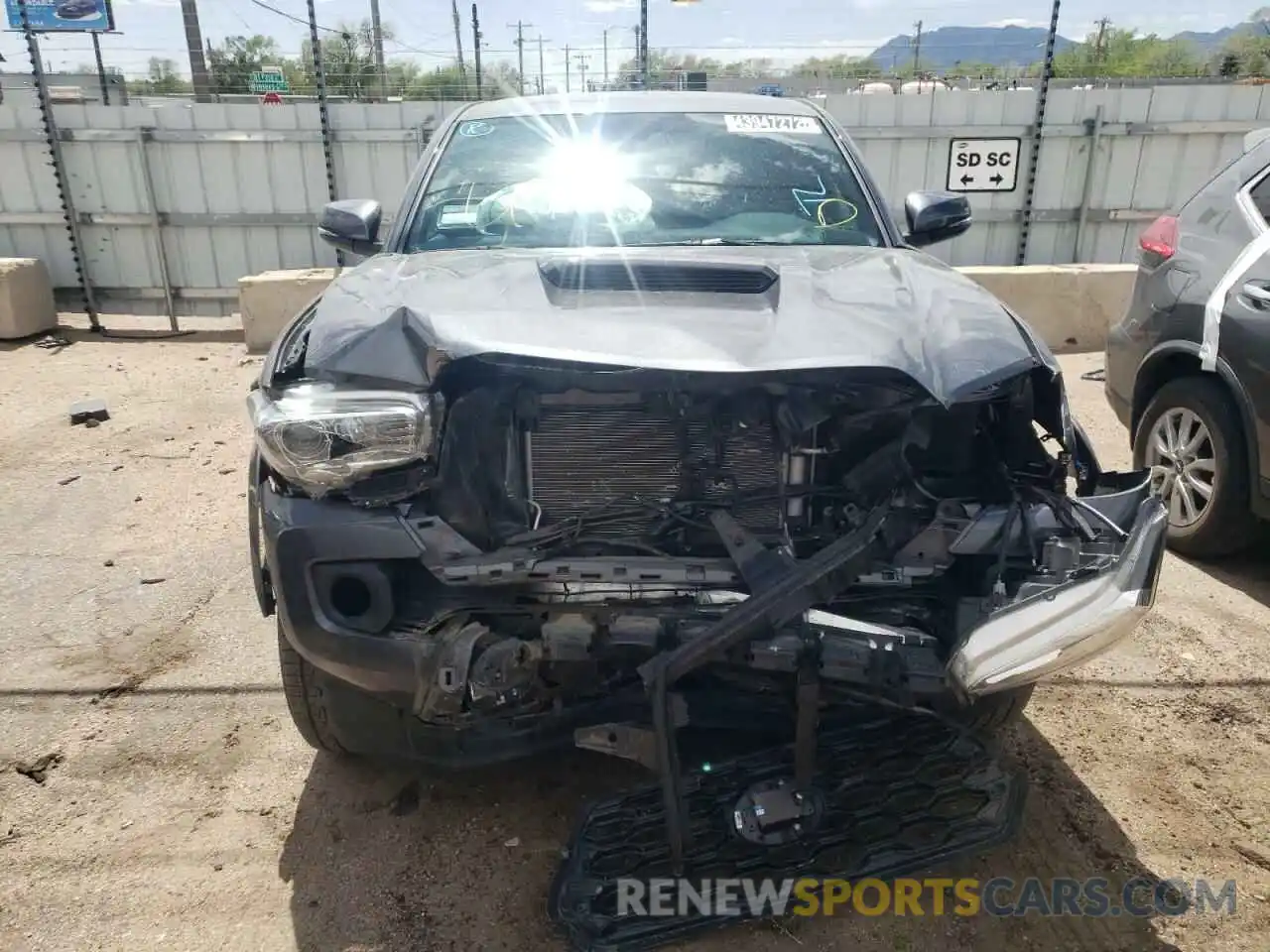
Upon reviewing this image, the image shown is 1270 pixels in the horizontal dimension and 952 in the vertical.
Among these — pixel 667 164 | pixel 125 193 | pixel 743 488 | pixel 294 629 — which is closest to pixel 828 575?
pixel 743 488

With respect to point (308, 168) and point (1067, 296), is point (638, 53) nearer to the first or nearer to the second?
point (308, 168)

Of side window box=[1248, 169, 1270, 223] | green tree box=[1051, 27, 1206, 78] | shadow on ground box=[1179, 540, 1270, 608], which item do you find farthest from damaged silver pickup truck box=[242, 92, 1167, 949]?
green tree box=[1051, 27, 1206, 78]

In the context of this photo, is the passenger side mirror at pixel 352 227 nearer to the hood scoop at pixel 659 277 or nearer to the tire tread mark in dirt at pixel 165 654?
the hood scoop at pixel 659 277

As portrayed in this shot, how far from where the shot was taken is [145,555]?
4.30 m

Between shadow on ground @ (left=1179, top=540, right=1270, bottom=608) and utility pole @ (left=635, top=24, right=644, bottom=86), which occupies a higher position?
utility pole @ (left=635, top=24, right=644, bottom=86)

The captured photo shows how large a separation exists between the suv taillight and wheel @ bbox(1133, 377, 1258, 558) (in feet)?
2.09

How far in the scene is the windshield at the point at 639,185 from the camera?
3.22 meters

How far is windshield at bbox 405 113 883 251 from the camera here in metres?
3.22

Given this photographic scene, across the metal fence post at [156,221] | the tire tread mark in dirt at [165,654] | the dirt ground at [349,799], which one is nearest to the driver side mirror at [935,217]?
the dirt ground at [349,799]

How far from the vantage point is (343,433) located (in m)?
2.12

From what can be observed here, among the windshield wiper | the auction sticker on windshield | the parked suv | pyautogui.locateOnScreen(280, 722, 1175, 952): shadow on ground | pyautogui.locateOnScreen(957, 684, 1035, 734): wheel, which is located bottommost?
pyautogui.locateOnScreen(280, 722, 1175, 952): shadow on ground

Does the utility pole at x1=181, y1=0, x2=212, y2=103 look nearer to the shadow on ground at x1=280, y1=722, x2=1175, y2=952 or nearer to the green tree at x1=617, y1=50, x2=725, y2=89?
the green tree at x1=617, y1=50, x2=725, y2=89

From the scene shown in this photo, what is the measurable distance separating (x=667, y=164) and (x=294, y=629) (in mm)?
2159

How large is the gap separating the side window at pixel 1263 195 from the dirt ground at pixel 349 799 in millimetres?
1553
